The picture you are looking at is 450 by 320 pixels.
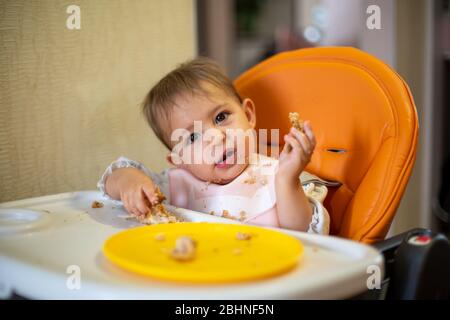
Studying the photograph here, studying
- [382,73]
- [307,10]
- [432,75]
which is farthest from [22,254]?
[307,10]

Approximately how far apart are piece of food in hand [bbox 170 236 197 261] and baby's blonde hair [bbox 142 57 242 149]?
44 centimetres

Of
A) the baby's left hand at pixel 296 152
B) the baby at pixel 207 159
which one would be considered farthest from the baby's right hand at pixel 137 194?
the baby's left hand at pixel 296 152

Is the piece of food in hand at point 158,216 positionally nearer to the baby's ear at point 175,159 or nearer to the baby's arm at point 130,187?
the baby's arm at point 130,187

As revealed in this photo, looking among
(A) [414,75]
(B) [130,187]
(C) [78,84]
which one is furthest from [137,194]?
(A) [414,75]

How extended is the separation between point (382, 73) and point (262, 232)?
426mm

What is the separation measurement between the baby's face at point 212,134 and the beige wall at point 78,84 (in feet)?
0.80

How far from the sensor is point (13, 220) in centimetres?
87

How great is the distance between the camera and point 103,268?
25.0 inches

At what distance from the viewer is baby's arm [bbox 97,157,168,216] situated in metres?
0.90

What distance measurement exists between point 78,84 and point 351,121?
59cm

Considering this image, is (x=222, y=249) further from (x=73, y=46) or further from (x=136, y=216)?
(x=73, y=46)

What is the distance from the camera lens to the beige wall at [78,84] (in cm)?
105

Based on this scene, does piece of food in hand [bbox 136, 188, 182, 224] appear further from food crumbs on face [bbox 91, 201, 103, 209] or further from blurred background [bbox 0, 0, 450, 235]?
blurred background [bbox 0, 0, 450, 235]

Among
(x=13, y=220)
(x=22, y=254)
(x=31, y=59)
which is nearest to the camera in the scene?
(x=22, y=254)
